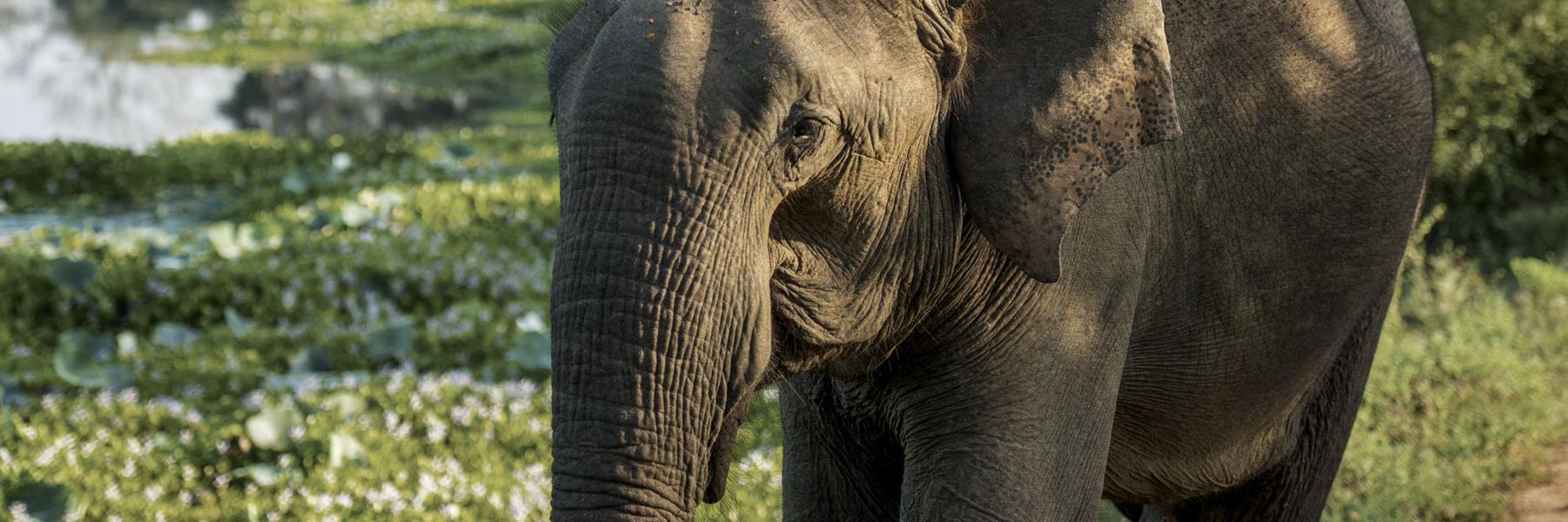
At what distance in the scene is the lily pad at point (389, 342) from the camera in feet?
23.9

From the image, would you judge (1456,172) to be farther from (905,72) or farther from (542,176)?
(905,72)

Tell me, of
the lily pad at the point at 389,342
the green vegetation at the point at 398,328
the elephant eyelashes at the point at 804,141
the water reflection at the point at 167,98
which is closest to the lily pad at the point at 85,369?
the green vegetation at the point at 398,328

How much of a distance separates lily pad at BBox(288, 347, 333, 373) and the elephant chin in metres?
4.95

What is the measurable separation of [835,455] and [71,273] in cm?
625

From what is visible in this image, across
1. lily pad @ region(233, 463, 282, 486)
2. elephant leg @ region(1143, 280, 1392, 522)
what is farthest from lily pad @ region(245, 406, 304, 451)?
elephant leg @ region(1143, 280, 1392, 522)

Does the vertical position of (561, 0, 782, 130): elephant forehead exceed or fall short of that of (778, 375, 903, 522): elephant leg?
it exceeds it

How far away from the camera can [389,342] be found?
731 cm

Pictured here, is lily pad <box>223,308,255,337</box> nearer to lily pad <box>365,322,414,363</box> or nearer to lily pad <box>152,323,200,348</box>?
lily pad <box>152,323,200,348</box>

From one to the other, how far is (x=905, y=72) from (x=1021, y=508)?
74 centimetres

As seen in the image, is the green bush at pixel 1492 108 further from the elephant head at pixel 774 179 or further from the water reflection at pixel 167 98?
the water reflection at pixel 167 98

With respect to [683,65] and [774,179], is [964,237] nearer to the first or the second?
[774,179]

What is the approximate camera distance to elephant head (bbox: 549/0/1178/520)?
2107 millimetres

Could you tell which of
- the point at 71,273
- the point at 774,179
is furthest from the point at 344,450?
the point at 774,179

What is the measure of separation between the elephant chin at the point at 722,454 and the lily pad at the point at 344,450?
10.9 ft
